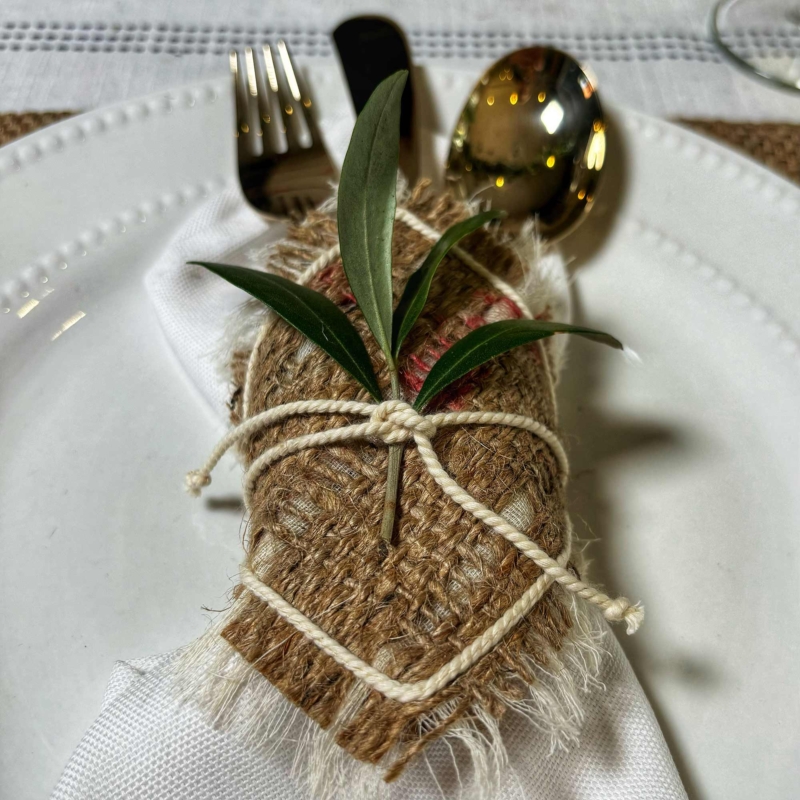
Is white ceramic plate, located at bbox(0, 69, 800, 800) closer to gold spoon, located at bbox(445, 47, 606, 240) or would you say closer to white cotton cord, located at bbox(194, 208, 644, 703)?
gold spoon, located at bbox(445, 47, 606, 240)

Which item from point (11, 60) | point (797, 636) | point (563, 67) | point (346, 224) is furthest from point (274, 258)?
point (11, 60)

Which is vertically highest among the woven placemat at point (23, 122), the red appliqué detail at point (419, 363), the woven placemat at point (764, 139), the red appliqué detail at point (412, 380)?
the woven placemat at point (23, 122)

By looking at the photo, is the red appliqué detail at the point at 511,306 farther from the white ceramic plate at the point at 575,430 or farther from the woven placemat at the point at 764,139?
the woven placemat at the point at 764,139

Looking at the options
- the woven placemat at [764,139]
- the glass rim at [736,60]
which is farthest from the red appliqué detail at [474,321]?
the glass rim at [736,60]

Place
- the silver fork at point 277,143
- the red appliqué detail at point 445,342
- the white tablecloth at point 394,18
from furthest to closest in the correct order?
1. the white tablecloth at point 394,18
2. the silver fork at point 277,143
3. the red appliqué detail at point 445,342

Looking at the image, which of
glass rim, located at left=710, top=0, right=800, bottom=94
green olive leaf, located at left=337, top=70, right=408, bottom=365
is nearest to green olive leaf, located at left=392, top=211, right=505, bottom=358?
green olive leaf, located at left=337, top=70, right=408, bottom=365

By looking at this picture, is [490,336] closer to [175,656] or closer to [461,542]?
[461,542]
